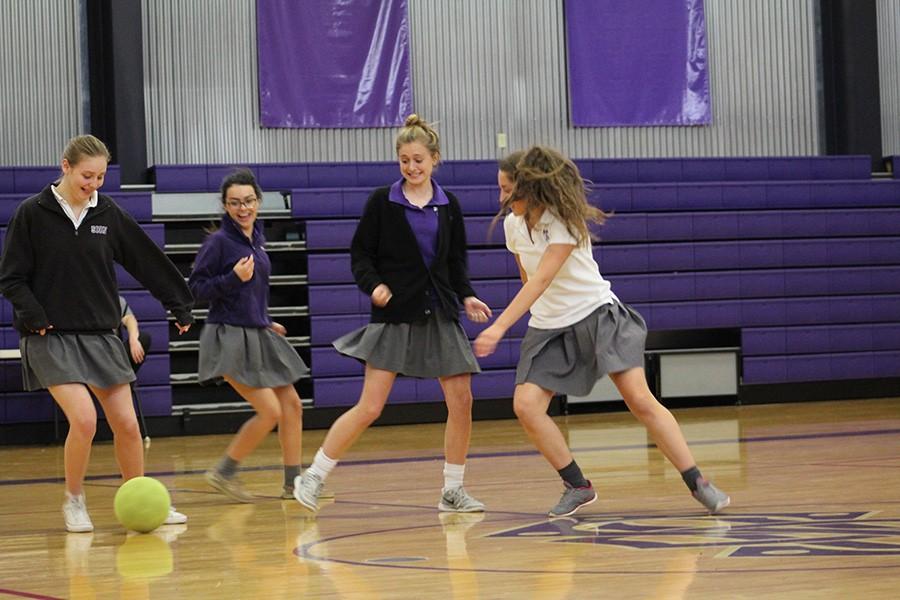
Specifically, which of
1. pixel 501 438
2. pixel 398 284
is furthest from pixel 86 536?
pixel 501 438

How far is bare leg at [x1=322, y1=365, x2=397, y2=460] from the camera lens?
5477 mm

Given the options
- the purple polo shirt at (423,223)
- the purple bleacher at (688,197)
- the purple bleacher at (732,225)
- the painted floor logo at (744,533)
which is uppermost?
the purple bleacher at (688,197)

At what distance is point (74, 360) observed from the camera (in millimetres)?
5164

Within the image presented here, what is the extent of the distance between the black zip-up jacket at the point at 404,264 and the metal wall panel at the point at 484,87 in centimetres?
709

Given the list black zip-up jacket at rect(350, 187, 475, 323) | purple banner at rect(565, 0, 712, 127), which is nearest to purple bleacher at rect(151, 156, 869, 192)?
purple banner at rect(565, 0, 712, 127)

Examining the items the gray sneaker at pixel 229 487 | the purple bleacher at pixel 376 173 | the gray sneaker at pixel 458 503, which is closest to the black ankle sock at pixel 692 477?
the gray sneaker at pixel 458 503

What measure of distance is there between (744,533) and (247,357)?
2663 mm

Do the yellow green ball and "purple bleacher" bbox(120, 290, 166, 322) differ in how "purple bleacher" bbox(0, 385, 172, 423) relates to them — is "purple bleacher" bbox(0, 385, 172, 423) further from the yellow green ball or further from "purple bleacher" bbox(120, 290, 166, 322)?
the yellow green ball

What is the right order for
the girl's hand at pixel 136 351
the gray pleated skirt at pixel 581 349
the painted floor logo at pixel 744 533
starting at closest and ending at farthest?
the painted floor logo at pixel 744 533 → the gray pleated skirt at pixel 581 349 → the girl's hand at pixel 136 351

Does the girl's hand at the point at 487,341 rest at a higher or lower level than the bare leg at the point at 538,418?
higher

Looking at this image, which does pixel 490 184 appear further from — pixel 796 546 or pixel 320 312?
pixel 796 546

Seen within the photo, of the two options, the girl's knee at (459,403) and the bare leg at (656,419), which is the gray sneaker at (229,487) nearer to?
the girl's knee at (459,403)

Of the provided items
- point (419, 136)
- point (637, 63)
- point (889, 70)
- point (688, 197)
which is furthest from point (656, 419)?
point (889, 70)

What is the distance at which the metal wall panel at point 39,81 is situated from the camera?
1204 cm
